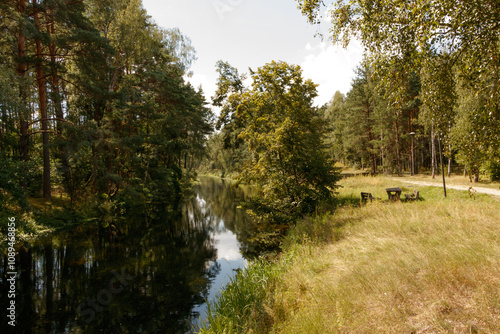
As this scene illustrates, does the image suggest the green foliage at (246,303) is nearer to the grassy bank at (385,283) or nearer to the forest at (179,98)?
the grassy bank at (385,283)

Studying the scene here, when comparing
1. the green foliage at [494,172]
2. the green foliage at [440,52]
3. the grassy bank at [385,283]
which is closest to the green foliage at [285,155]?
the grassy bank at [385,283]

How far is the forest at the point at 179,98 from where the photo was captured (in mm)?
4891

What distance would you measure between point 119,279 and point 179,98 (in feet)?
55.0

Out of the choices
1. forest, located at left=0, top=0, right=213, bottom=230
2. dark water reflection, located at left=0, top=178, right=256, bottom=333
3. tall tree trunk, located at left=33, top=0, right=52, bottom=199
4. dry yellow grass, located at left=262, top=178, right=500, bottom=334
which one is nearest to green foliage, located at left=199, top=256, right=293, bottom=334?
dry yellow grass, located at left=262, top=178, right=500, bottom=334

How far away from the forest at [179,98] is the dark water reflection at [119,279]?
8.31 feet

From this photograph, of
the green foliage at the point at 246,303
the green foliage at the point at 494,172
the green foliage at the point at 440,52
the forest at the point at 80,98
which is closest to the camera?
the green foliage at the point at 440,52


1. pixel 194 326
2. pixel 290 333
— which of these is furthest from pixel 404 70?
pixel 194 326

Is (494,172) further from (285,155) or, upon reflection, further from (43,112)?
(43,112)

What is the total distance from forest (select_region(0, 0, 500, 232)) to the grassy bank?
1.85 metres

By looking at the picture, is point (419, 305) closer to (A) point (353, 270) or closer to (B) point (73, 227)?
(A) point (353, 270)

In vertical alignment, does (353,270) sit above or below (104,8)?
below

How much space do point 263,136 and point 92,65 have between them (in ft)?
39.2

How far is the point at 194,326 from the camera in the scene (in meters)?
6.74

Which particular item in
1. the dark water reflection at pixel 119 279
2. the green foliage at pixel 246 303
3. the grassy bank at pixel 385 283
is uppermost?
the grassy bank at pixel 385 283
